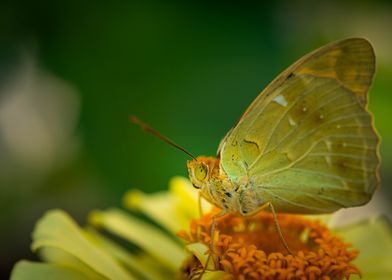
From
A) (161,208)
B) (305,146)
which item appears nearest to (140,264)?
(161,208)

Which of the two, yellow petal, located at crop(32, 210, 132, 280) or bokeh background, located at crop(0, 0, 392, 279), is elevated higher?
bokeh background, located at crop(0, 0, 392, 279)

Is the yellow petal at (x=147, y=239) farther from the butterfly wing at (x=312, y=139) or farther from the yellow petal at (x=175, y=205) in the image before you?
the butterfly wing at (x=312, y=139)

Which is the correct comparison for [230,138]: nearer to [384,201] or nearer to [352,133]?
[352,133]

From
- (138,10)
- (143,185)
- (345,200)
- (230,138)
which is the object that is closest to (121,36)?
(138,10)

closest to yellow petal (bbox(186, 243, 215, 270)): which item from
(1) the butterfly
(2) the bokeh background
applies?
(1) the butterfly

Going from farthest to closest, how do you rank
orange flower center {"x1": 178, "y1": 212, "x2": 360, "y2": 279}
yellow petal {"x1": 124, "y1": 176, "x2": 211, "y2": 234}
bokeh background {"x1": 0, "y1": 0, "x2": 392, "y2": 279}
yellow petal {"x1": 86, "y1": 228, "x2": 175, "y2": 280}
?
bokeh background {"x1": 0, "y1": 0, "x2": 392, "y2": 279} < yellow petal {"x1": 124, "y1": 176, "x2": 211, "y2": 234} < yellow petal {"x1": 86, "y1": 228, "x2": 175, "y2": 280} < orange flower center {"x1": 178, "y1": 212, "x2": 360, "y2": 279}

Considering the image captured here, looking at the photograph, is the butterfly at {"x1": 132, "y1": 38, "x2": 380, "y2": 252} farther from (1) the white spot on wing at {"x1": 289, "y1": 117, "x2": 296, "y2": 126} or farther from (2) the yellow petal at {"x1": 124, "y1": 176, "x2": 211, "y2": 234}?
(2) the yellow petal at {"x1": 124, "y1": 176, "x2": 211, "y2": 234}

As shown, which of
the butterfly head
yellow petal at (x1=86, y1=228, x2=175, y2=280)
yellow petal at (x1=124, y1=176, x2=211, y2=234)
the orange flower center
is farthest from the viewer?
yellow petal at (x1=124, y1=176, x2=211, y2=234)

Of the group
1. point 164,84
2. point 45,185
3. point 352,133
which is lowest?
point 352,133
